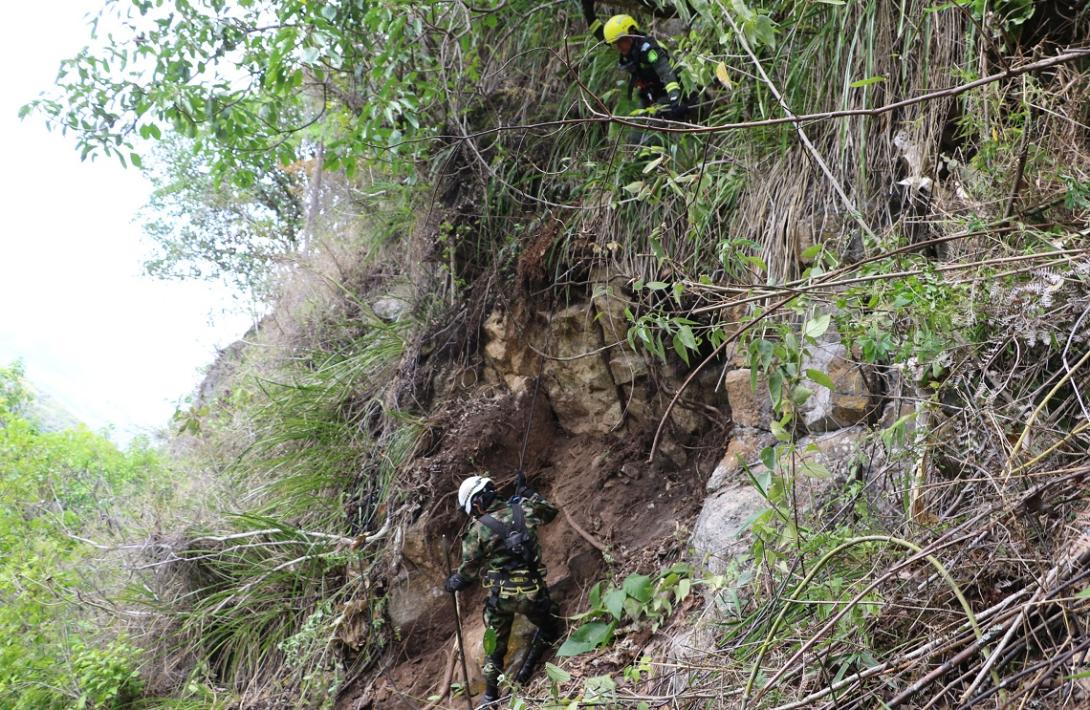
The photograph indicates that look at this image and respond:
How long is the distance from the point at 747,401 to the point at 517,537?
1.58m

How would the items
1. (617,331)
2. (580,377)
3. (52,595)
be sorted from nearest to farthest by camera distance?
(617,331), (580,377), (52,595)

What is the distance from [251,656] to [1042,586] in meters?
5.15

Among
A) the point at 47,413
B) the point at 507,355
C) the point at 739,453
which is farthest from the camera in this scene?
the point at 47,413

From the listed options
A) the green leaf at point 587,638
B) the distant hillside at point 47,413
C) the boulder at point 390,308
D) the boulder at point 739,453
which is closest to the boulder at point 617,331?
the boulder at point 739,453

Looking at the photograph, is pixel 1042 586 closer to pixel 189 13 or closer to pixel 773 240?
pixel 773 240

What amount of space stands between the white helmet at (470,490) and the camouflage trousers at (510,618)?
526mm

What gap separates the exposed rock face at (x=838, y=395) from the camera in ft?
11.0

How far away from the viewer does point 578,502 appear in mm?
5051

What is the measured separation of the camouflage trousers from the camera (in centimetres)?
445

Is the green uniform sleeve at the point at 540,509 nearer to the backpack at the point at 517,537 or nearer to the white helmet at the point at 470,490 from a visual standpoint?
the backpack at the point at 517,537

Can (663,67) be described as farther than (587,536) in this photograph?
No

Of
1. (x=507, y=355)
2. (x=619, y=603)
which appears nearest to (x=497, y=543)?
(x=507, y=355)

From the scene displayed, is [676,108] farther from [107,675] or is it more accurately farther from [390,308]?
[107,675]

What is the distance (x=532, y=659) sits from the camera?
4.52 meters
